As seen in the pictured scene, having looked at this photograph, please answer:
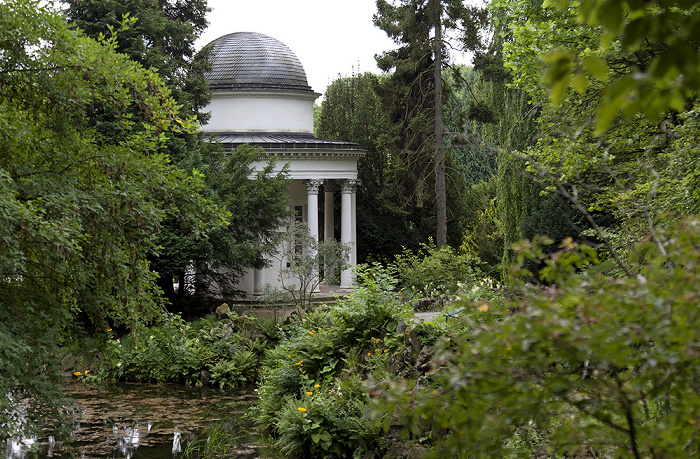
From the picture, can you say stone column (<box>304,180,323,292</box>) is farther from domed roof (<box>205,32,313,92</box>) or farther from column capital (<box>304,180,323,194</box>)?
domed roof (<box>205,32,313,92</box>)

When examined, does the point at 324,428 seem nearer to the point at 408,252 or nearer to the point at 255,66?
the point at 408,252

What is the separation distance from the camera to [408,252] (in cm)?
2177

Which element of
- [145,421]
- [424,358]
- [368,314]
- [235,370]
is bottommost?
[145,421]

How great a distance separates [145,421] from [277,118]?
1635cm

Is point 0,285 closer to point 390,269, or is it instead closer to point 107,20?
point 390,269

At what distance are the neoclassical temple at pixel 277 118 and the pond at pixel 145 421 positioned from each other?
→ 31.2 ft

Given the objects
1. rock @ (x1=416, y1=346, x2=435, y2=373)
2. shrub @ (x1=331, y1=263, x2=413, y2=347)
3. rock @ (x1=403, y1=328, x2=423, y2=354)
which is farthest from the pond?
rock @ (x1=416, y1=346, x2=435, y2=373)

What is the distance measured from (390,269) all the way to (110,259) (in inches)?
217

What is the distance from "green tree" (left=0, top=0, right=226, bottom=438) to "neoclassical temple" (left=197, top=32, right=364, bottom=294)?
619 inches

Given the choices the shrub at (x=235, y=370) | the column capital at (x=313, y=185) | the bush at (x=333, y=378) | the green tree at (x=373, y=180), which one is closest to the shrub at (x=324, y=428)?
the bush at (x=333, y=378)

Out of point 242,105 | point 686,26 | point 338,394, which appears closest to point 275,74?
point 242,105

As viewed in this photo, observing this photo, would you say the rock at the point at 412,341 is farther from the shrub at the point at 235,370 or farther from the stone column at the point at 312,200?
the stone column at the point at 312,200

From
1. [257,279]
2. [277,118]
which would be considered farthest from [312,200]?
[277,118]

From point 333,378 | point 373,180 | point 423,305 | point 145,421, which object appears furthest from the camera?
point 373,180
